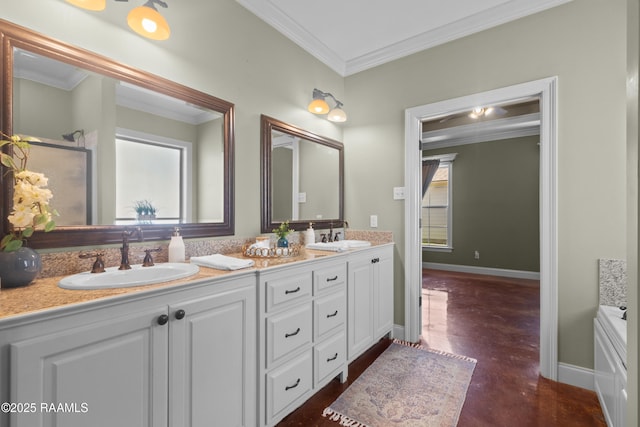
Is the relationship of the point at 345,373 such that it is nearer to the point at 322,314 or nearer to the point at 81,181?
the point at 322,314

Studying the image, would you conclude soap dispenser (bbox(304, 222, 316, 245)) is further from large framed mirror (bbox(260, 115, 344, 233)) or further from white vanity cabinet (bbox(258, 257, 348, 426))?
white vanity cabinet (bbox(258, 257, 348, 426))

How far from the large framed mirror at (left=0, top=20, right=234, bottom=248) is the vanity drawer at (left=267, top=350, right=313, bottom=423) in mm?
926

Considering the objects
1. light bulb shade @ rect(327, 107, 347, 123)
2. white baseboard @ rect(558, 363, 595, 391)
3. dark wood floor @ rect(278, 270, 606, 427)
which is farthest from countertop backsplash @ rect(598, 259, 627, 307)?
light bulb shade @ rect(327, 107, 347, 123)

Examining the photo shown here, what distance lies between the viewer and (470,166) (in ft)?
18.4

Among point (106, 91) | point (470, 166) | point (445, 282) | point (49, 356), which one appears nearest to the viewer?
point (49, 356)

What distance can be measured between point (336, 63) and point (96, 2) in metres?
2.15

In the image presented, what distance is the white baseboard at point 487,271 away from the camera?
200 inches

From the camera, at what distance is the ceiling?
221 cm

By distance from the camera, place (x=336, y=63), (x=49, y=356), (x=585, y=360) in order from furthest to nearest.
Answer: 1. (x=336, y=63)
2. (x=585, y=360)
3. (x=49, y=356)

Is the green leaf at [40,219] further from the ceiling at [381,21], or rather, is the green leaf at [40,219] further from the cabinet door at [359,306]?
the ceiling at [381,21]

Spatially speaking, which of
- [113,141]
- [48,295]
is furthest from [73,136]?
[48,295]

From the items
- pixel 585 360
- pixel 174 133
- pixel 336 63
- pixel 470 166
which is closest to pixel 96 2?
pixel 174 133

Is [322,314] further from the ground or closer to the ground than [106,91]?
closer to the ground

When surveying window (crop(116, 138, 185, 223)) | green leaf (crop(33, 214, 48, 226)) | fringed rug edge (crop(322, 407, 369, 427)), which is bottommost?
fringed rug edge (crop(322, 407, 369, 427))
